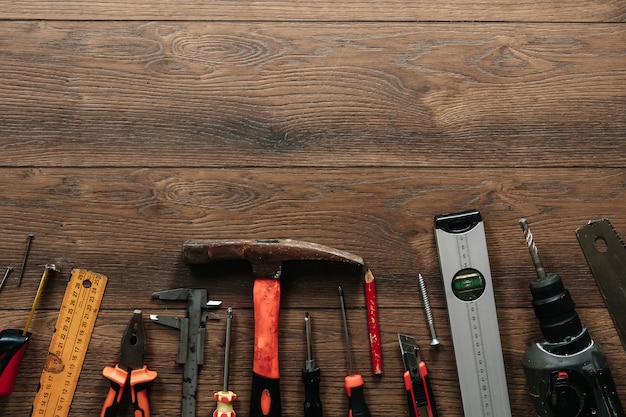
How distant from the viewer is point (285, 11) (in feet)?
4.59

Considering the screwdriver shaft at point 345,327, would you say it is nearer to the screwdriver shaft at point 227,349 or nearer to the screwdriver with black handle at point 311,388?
the screwdriver with black handle at point 311,388

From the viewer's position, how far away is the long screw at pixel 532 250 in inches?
50.1

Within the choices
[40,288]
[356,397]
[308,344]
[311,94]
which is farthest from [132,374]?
[311,94]

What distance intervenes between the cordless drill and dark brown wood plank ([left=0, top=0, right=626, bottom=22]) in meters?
0.65

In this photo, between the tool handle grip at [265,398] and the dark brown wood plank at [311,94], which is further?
the dark brown wood plank at [311,94]

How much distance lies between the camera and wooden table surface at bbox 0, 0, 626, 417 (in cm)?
132

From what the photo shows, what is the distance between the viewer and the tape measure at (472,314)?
129 centimetres

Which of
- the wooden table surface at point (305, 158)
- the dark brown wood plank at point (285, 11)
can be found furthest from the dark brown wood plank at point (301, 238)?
the dark brown wood plank at point (285, 11)

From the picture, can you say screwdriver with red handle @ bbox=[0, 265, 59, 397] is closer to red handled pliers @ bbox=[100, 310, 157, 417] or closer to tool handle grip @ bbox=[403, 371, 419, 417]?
red handled pliers @ bbox=[100, 310, 157, 417]

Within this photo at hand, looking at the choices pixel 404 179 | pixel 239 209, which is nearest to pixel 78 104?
pixel 239 209

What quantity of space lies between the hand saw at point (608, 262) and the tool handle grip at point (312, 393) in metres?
0.68

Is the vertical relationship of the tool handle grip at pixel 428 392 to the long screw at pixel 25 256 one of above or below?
below

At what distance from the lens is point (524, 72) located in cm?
139

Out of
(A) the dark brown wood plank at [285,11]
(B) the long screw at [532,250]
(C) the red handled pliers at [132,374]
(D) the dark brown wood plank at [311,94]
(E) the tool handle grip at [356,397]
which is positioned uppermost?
(A) the dark brown wood plank at [285,11]
